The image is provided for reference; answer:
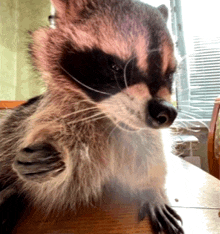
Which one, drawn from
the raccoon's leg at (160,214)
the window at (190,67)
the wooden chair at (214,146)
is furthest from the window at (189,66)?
the wooden chair at (214,146)

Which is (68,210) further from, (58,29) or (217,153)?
(217,153)

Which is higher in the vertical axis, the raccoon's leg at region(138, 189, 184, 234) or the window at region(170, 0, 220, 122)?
the window at region(170, 0, 220, 122)

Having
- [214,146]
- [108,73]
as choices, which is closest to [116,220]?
[108,73]

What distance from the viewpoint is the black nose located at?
0.18m

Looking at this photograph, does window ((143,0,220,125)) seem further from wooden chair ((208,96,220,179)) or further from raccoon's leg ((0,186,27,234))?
wooden chair ((208,96,220,179))

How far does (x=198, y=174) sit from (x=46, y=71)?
41cm

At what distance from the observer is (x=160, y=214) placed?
0.28 m

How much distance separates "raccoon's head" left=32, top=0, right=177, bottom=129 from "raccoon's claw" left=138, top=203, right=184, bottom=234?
137 mm

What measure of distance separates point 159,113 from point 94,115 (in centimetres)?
6

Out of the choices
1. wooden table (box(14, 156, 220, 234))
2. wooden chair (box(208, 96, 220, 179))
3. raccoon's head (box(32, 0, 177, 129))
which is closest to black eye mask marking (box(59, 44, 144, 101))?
raccoon's head (box(32, 0, 177, 129))

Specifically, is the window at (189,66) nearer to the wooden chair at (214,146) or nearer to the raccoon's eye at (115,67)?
the raccoon's eye at (115,67)

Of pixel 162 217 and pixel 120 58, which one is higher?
pixel 120 58

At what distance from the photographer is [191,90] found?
293 millimetres

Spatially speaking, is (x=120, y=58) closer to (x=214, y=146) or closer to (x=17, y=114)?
(x=17, y=114)
